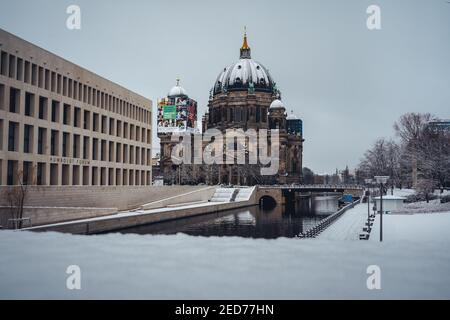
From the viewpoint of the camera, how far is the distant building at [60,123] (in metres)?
39.4

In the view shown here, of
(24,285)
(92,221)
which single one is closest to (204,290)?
(24,285)

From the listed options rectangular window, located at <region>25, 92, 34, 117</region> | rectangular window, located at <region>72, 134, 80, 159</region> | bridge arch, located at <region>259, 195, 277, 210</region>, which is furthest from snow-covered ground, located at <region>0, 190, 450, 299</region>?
bridge arch, located at <region>259, 195, 277, 210</region>

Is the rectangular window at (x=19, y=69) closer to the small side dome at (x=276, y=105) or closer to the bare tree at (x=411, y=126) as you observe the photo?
the bare tree at (x=411, y=126)

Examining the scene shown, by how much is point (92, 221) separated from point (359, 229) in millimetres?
19526

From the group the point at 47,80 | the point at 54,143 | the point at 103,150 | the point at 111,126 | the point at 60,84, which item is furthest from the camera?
the point at 111,126

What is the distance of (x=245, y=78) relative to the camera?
13800cm

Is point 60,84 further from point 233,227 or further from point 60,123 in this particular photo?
point 233,227

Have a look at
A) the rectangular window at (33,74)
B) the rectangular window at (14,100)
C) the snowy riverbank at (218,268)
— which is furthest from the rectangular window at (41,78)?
the snowy riverbank at (218,268)

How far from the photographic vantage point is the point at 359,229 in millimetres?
34875

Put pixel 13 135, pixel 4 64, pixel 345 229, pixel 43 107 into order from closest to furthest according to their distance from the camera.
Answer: pixel 345 229 → pixel 4 64 → pixel 13 135 → pixel 43 107

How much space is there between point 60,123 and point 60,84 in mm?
3777

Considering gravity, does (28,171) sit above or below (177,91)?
below

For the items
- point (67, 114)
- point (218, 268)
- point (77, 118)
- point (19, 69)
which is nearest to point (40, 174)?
point (67, 114)
